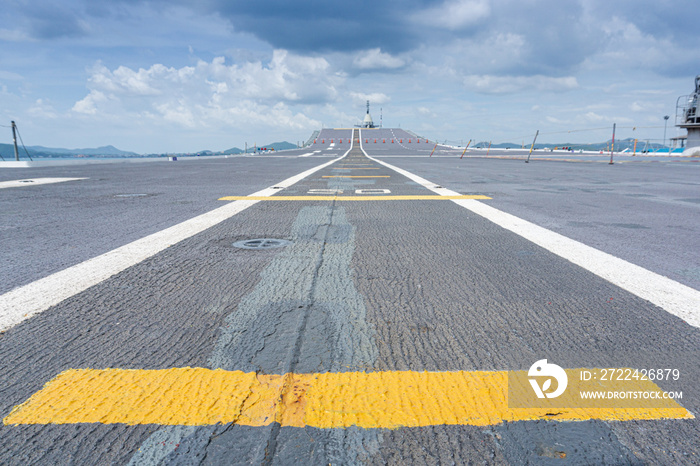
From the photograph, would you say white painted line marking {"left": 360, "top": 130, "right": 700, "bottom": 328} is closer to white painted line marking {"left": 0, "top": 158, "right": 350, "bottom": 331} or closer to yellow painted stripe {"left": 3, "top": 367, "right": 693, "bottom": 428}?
yellow painted stripe {"left": 3, "top": 367, "right": 693, "bottom": 428}

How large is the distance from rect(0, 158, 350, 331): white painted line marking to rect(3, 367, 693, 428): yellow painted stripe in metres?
1.00

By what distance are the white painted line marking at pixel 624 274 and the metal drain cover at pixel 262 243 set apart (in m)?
2.52

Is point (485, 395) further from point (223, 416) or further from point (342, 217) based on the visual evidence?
point (342, 217)

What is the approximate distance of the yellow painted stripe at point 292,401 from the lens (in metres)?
1.58

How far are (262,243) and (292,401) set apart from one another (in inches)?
112

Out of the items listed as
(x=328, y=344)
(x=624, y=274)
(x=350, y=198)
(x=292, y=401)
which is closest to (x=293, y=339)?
(x=328, y=344)

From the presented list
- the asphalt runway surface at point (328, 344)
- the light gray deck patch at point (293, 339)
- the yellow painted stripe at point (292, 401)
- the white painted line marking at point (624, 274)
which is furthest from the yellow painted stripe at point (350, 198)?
the yellow painted stripe at point (292, 401)

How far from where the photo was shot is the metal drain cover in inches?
167

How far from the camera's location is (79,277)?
10.5 ft

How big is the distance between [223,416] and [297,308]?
1051mm

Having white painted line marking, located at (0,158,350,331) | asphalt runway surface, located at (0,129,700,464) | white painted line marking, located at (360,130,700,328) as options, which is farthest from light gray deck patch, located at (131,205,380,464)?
white painted line marking, located at (360,130,700,328)

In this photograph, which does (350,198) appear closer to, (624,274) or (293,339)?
(624,274)

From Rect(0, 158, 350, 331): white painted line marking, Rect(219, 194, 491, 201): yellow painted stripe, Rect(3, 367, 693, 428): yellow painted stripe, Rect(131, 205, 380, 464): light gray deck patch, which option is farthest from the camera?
Rect(219, 194, 491, 201): yellow painted stripe

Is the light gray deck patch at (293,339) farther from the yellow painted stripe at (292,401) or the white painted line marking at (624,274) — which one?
the white painted line marking at (624,274)
